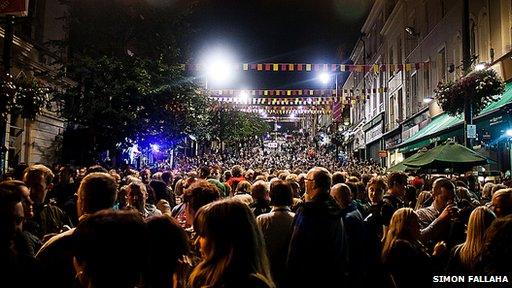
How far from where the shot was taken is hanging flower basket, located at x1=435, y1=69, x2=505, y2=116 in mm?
11945

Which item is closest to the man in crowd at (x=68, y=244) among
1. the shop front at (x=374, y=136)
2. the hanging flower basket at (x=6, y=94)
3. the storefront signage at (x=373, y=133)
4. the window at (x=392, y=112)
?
the hanging flower basket at (x=6, y=94)

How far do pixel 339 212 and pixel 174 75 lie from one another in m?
20.1

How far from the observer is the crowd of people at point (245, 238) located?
248 cm

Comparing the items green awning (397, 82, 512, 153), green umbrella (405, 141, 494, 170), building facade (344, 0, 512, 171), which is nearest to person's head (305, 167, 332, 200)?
green umbrella (405, 141, 494, 170)

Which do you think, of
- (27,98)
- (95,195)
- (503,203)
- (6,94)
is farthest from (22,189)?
(27,98)

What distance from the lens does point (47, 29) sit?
24953 millimetres

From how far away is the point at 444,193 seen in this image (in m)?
6.32

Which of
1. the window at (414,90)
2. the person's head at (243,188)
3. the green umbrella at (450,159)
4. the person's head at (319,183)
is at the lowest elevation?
the person's head at (243,188)

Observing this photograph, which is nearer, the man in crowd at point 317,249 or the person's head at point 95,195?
the person's head at point 95,195

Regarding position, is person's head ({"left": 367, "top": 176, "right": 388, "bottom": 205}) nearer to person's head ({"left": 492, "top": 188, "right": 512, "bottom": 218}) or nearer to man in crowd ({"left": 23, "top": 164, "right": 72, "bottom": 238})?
person's head ({"left": 492, "top": 188, "right": 512, "bottom": 218})

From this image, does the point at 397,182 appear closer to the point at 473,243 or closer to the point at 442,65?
the point at 473,243

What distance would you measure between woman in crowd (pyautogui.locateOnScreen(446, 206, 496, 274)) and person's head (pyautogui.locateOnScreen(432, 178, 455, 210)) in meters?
1.91

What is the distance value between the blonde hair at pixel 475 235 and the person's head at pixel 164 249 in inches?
98.3

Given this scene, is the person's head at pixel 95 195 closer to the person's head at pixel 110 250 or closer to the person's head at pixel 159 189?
the person's head at pixel 110 250
